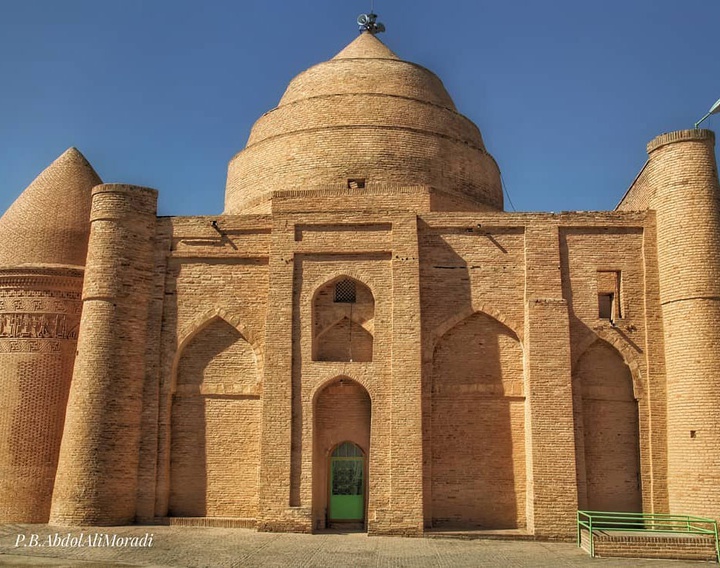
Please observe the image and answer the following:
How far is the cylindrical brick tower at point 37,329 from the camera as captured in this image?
662 inches

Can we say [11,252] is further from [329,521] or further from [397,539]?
[397,539]

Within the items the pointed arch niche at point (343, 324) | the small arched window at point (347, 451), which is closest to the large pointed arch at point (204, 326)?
the pointed arch niche at point (343, 324)

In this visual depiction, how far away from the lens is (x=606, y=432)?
16.1 m

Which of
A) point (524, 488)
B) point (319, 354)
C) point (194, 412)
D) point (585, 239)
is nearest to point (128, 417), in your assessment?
point (194, 412)

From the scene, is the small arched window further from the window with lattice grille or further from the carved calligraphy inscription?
the carved calligraphy inscription

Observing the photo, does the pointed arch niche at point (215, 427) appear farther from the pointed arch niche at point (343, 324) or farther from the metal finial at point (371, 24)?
the metal finial at point (371, 24)

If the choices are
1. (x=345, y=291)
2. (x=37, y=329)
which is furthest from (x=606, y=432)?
(x=37, y=329)

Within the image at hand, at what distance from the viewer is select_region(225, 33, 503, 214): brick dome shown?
19.0m

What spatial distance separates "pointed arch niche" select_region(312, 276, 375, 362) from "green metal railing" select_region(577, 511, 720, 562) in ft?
16.6

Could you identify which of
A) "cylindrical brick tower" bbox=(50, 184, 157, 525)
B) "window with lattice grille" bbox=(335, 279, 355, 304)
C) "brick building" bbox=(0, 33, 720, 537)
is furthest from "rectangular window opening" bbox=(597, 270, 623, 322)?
"cylindrical brick tower" bbox=(50, 184, 157, 525)

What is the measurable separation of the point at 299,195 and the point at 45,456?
7.38 meters

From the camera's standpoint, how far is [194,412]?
1683cm

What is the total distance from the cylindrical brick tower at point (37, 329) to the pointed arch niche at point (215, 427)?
257cm

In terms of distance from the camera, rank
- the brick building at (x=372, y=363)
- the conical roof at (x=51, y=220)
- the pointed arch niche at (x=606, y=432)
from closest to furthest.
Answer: the brick building at (x=372, y=363) < the pointed arch niche at (x=606, y=432) < the conical roof at (x=51, y=220)
